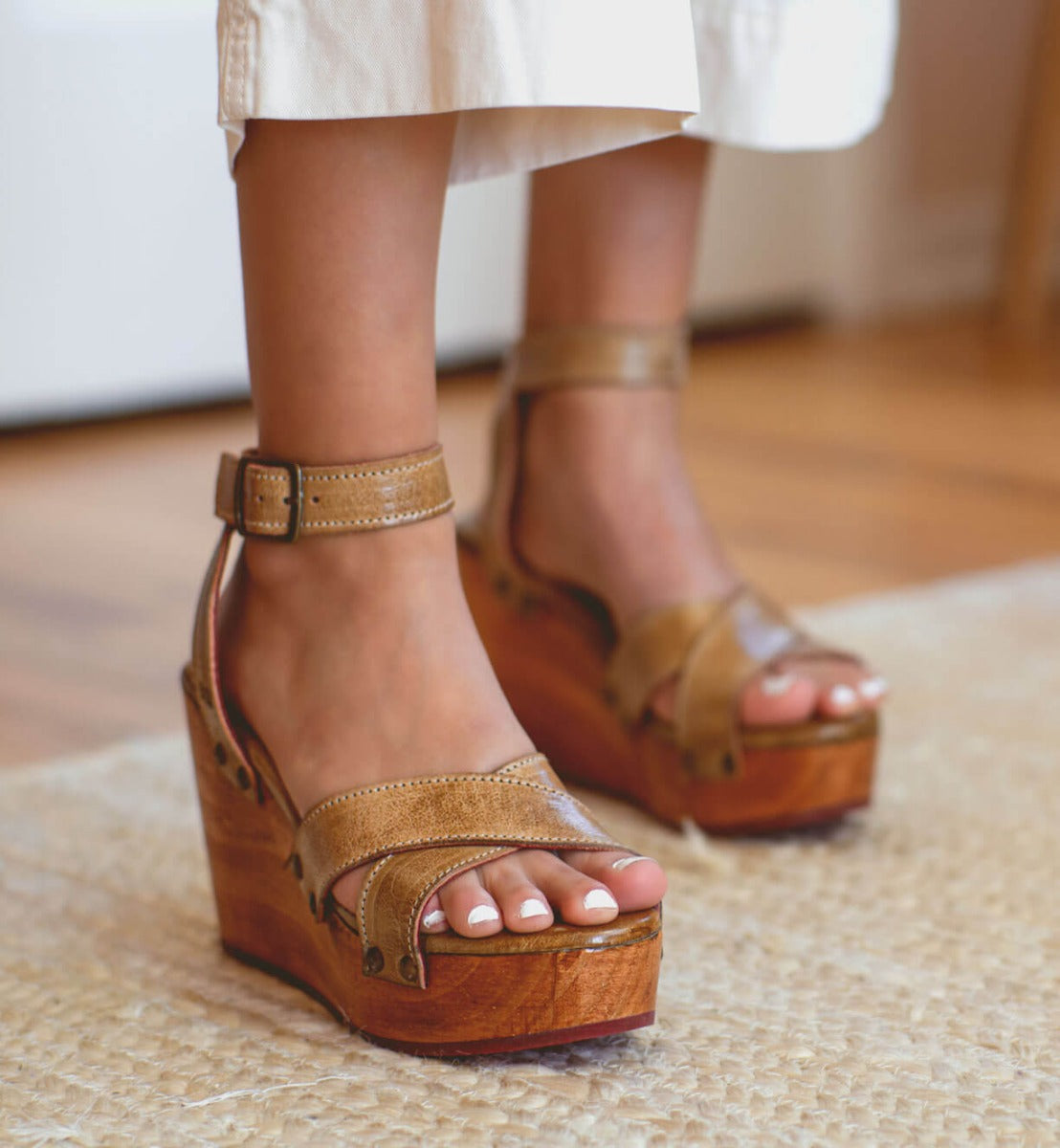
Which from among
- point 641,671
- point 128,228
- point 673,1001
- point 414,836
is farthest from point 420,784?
point 128,228

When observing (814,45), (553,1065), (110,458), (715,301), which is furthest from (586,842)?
(715,301)

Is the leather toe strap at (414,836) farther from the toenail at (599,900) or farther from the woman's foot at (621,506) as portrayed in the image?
the woman's foot at (621,506)

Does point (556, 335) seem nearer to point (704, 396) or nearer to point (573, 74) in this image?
point (573, 74)

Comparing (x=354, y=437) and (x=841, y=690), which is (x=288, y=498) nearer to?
(x=354, y=437)

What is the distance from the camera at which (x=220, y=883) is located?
0.62m

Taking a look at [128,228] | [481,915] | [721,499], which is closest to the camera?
[481,915]

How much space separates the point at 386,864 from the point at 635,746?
0.89ft

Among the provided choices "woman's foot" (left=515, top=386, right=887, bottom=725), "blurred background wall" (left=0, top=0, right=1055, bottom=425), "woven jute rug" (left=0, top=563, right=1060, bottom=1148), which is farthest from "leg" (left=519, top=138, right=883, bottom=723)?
"blurred background wall" (left=0, top=0, right=1055, bottom=425)

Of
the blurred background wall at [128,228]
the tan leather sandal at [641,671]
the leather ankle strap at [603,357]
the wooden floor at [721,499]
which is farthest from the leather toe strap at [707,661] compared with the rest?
the blurred background wall at [128,228]

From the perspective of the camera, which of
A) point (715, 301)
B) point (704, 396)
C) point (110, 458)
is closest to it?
point (110, 458)

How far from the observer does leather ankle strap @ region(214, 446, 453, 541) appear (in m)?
0.56

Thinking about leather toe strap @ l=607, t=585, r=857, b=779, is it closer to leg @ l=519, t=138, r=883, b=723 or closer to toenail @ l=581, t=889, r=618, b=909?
leg @ l=519, t=138, r=883, b=723

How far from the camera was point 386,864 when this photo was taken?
20.5 inches

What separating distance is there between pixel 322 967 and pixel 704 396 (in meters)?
1.73
